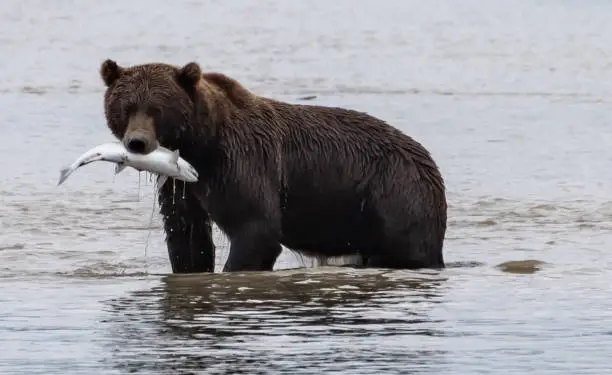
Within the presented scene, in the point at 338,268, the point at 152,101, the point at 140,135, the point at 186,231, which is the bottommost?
the point at 338,268

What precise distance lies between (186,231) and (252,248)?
0.46 m

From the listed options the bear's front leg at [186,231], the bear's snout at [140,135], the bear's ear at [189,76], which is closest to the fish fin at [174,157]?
the bear's snout at [140,135]

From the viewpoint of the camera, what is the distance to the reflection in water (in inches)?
285

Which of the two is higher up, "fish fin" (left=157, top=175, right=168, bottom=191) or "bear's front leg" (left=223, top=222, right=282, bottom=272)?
"fish fin" (left=157, top=175, right=168, bottom=191)

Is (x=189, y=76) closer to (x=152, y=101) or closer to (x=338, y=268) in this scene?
(x=152, y=101)

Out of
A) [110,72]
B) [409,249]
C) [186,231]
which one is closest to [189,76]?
[110,72]

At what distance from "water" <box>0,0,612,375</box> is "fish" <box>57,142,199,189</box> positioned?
594 mm

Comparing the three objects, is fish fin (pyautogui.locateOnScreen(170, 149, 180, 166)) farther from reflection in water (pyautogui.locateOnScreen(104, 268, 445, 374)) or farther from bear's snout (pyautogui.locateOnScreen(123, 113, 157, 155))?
reflection in water (pyautogui.locateOnScreen(104, 268, 445, 374))

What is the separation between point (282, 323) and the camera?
26.9 feet

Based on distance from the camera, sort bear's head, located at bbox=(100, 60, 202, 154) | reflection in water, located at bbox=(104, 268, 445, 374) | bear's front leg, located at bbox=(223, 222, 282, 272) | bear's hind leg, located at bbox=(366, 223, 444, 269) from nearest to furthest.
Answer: reflection in water, located at bbox=(104, 268, 445, 374)
bear's head, located at bbox=(100, 60, 202, 154)
bear's front leg, located at bbox=(223, 222, 282, 272)
bear's hind leg, located at bbox=(366, 223, 444, 269)

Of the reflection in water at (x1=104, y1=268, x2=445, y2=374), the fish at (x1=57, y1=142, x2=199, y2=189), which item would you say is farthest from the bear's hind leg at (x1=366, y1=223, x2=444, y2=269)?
the fish at (x1=57, y1=142, x2=199, y2=189)

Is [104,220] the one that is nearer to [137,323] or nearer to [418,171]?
[418,171]

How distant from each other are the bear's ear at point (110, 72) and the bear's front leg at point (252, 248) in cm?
106

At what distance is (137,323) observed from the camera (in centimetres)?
817
